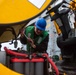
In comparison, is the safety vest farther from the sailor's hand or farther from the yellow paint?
the yellow paint

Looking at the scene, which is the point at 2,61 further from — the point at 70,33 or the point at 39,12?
the point at 70,33

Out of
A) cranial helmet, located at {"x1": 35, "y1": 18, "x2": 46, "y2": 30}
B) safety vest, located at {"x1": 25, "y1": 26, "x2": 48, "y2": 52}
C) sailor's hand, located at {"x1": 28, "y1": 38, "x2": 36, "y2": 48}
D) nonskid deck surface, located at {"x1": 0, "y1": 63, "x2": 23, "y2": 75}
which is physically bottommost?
nonskid deck surface, located at {"x1": 0, "y1": 63, "x2": 23, "y2": 75}

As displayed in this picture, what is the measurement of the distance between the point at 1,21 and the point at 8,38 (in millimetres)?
592

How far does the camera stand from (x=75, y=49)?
11.1 feet

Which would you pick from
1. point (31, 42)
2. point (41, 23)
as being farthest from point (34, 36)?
point (41, 23)

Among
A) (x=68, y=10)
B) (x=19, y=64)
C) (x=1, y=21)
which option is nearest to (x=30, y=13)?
(x=1, y=21)

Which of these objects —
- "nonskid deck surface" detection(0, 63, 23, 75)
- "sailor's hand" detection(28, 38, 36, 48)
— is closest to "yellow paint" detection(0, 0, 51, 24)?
"nonskid deck surface" detection(0, 63, 23, 75)

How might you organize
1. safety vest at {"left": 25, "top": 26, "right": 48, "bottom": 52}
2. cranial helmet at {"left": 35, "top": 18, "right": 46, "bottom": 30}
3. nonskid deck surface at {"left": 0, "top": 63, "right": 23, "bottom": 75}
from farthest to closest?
safety vest at {"left": 25, "top": 26, "right": 48, "bottom": 52} → cranial helmet at {"left": 35, "top": 18, "right": 46, "bottom": 30} → nonskid deck surface at {"left": 0, "top": 63, "right": 23, "bottom": 75}

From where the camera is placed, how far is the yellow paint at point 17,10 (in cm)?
153

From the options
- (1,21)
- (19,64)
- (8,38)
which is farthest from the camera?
(8,38)

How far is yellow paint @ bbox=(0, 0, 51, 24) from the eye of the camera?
153cm

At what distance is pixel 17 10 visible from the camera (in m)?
1.56

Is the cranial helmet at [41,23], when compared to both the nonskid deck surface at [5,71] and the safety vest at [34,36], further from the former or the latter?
the nonskid deck surface at [5,71]

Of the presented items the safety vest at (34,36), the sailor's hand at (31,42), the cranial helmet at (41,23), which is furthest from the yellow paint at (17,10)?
the safety vest at (34,36)
